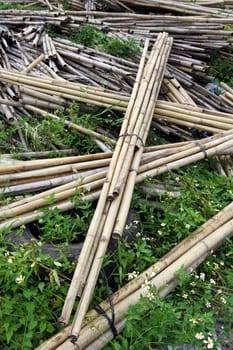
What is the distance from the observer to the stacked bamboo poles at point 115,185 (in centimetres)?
215

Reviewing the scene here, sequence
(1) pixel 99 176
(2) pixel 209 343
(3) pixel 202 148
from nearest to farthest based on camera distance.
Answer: (2) pixel 209 343
(1) pixel 99 176
(3) pixel 202 148

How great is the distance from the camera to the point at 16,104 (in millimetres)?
3953

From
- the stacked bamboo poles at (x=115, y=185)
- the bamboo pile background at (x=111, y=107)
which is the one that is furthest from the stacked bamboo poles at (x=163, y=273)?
the stacked bamboo poles at (x=115, y=185)

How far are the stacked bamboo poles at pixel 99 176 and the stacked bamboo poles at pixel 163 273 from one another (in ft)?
1.86

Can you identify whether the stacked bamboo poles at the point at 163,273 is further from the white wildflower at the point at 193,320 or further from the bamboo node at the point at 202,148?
the bamboo node at the point at 202,148

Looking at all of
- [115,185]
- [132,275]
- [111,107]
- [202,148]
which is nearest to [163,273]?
[132,275]

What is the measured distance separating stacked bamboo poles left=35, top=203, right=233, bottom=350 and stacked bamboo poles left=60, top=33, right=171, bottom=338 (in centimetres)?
15

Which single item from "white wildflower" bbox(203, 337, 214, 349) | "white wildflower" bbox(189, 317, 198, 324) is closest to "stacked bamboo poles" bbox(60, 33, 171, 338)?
"white wildflower" bbox(189, 317, 198, 324)

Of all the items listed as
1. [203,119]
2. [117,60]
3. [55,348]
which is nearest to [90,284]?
[55,348]

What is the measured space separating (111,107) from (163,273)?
1916mm

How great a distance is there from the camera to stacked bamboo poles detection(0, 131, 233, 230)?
2.64 meters

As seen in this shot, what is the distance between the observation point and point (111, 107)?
12.3 ft

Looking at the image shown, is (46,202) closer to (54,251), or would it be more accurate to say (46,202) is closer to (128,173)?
(54,251)

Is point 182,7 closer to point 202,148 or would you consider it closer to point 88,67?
point 88,67
